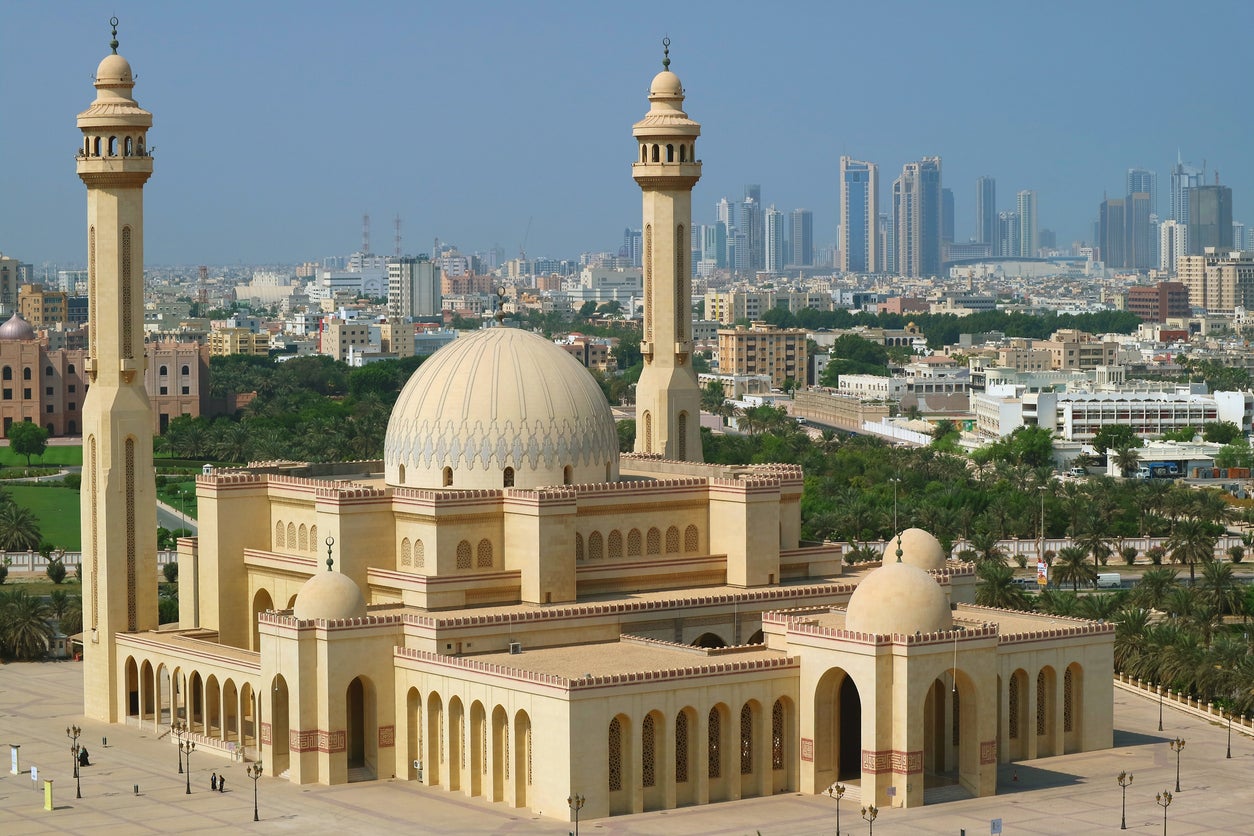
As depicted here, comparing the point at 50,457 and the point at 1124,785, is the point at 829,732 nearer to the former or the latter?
the point at 1124,785

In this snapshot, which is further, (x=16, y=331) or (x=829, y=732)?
(x=16, y=331)

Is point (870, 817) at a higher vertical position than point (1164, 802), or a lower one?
higher

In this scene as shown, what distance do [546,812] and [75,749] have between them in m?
11.2

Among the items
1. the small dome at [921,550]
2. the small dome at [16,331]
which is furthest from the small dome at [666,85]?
the small dome at [16,331]

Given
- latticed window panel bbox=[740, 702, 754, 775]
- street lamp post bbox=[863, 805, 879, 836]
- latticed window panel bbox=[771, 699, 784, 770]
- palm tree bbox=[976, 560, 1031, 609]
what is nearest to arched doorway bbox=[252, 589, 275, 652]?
latticed window panel bbox=[740, 702, 754, 775]

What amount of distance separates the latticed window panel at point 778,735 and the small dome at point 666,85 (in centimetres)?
1924

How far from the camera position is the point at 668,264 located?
62.6 metres

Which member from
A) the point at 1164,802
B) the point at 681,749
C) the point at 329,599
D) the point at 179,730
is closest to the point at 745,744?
the point at 681,749

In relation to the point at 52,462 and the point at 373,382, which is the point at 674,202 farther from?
the point at 373,382

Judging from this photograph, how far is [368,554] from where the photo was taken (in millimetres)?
54875

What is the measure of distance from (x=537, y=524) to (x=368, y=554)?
4269 millimetres

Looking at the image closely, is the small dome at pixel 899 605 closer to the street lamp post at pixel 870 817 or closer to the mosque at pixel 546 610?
the mosque at pixel 546 610

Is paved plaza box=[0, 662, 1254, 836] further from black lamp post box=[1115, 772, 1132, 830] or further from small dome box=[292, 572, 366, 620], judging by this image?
small dome box=[292, 572, 366, 620]

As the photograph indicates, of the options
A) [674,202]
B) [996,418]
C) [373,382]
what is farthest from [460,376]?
[373,382]
